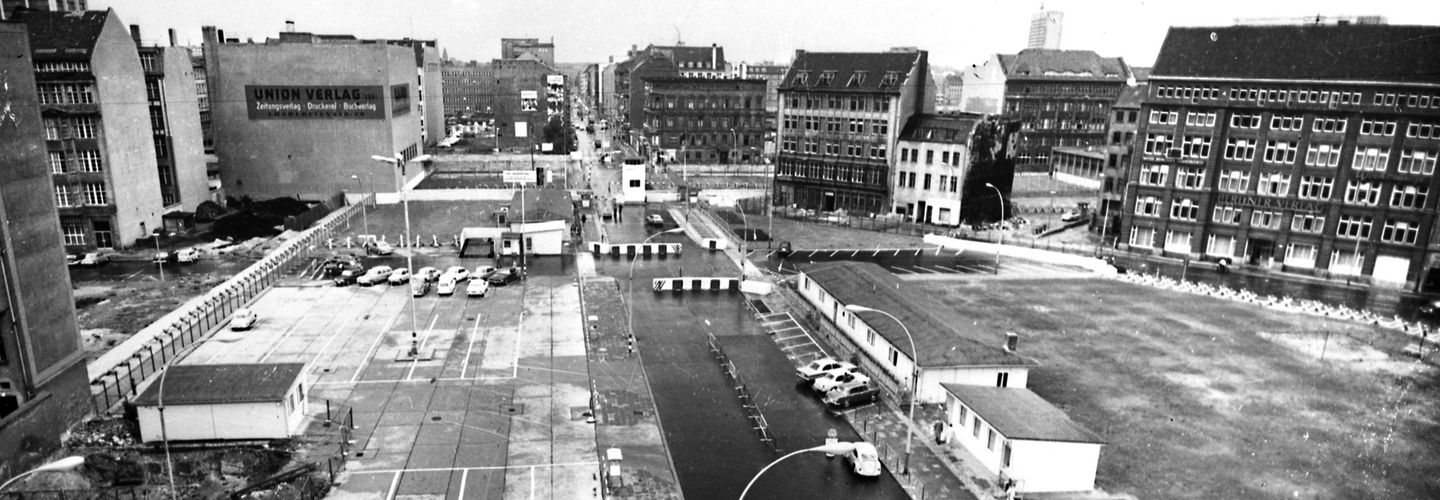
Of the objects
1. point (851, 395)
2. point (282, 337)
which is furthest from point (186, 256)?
point (851, 395)

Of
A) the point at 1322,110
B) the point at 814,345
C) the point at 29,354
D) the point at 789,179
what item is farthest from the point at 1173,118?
the point at 29,354

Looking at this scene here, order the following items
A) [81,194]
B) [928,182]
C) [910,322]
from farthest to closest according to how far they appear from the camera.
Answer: [928,182]
[81,194]
[910,322]

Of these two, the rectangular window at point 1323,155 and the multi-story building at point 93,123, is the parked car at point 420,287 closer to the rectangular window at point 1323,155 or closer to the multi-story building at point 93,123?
the multi-story building at point 93,123

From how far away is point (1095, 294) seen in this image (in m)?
62.1

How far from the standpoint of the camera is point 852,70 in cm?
9294

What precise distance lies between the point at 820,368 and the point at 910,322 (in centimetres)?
558

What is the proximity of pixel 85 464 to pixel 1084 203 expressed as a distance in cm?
10033

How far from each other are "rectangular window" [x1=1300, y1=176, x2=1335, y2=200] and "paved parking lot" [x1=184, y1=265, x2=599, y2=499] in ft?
207

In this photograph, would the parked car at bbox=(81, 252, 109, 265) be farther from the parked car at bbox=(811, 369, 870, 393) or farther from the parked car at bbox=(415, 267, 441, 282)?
the parked car at bbox=(811, 369, 870, 393)

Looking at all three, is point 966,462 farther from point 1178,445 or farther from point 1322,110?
point 1322,110

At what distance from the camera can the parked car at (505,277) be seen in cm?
6021

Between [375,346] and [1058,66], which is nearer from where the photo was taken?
[375,346]

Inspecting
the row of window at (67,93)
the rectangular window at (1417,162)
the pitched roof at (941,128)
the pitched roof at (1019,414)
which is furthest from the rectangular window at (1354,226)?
the row of window at (67,93)

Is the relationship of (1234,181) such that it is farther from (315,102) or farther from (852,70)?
(315,102)
